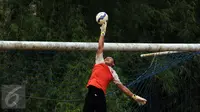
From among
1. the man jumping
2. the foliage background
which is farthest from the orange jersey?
the foliage background

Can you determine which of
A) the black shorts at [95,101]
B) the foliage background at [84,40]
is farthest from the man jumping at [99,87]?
the foliage background at [84,40]

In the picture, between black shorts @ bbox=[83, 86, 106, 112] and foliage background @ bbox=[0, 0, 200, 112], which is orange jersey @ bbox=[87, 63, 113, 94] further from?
foliage background @ bbox=[0, 0, 200, 112]

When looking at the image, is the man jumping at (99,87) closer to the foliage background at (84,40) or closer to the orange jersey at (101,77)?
the orange jersey at (101,77)

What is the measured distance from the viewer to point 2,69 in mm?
8891

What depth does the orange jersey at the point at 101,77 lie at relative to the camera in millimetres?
7359

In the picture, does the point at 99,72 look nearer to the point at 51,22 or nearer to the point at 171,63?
the point at 171,63

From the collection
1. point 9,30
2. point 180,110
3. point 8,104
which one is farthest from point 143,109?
point 9,30

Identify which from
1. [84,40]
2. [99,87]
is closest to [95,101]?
[99,87]

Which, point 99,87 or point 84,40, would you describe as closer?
point 99,87

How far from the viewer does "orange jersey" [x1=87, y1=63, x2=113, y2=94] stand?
7.36 meters

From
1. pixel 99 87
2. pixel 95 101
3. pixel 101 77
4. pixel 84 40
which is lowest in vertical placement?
pixel 95 101

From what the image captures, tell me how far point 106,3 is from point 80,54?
3091 mm

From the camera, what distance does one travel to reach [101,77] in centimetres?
741

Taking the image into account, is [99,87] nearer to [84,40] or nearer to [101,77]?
[101,77]
